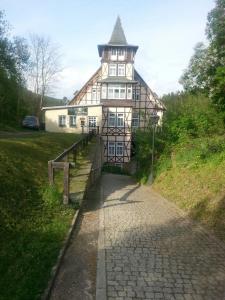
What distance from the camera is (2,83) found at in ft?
112

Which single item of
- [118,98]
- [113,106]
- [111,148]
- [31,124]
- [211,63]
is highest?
[211,63]

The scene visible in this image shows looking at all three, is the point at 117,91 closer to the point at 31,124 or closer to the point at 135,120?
the point at 135,120

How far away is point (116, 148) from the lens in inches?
A: 1639

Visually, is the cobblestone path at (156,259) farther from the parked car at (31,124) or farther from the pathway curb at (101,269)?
the parked car at (31,124)

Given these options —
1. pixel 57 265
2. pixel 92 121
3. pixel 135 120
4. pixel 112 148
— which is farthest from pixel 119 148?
pixel 57 265

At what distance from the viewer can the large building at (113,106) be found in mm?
40500

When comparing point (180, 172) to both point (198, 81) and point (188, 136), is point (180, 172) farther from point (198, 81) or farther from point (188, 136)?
point (198, 81)

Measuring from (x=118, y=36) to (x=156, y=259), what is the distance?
38.7 m

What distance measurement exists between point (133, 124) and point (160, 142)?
17.7m

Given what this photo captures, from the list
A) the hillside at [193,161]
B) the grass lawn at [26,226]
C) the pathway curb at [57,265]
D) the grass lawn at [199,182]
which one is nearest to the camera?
the pathway curb at [57,265]

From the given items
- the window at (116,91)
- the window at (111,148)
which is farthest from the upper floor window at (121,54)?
the window at (111,148)

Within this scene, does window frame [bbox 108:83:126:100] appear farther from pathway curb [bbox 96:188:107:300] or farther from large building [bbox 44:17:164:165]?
pathway curb [bbox 96:188:107:300]

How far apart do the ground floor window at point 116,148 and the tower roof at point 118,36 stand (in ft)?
37.0

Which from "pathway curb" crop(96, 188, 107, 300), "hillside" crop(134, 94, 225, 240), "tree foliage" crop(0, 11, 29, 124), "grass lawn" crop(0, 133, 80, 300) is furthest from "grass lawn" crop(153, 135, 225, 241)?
"tree foliage" crop(0, 11, 29, 124)
